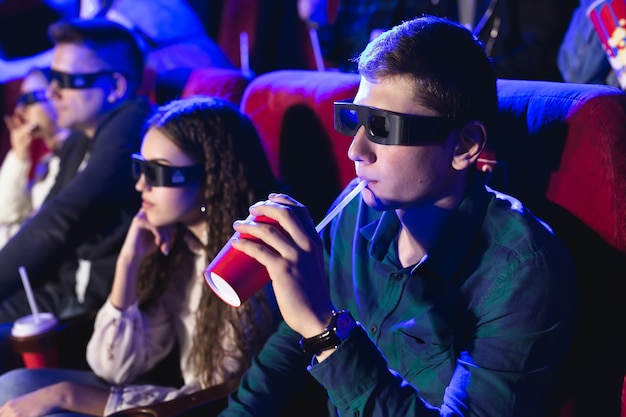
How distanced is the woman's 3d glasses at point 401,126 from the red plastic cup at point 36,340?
45.6 inches

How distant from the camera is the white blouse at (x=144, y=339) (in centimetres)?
174

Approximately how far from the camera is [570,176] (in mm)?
1263

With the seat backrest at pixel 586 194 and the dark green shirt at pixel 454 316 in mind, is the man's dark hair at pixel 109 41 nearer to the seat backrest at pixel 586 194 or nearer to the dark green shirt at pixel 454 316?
the dark green shirt at pixel 454 316

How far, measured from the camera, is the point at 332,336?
105 cm

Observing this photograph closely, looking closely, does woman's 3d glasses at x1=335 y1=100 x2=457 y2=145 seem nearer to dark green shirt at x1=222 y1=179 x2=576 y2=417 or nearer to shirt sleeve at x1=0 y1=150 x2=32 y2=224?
dark green shirt at x1=222 y1=179 x2=576 y2=417

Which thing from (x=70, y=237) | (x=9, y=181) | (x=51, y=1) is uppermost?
(x=51, y=1)

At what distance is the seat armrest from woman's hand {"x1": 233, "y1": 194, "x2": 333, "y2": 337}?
22.0 inches

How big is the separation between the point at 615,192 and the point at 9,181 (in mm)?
2730

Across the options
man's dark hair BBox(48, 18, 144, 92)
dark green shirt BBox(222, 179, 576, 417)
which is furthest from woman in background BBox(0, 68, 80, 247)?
dark green shirt BBox(222, 179, 576, 417)

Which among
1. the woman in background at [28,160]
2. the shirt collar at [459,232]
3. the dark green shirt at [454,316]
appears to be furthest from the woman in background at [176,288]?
the woman in background at [28,160]

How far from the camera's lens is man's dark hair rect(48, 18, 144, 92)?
2520mm

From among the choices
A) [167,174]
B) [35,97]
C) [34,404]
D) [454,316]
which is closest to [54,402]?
[34,404]

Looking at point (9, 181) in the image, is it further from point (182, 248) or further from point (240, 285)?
point (240, 285)

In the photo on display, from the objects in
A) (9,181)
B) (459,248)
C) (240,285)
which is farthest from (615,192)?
(9,181)
